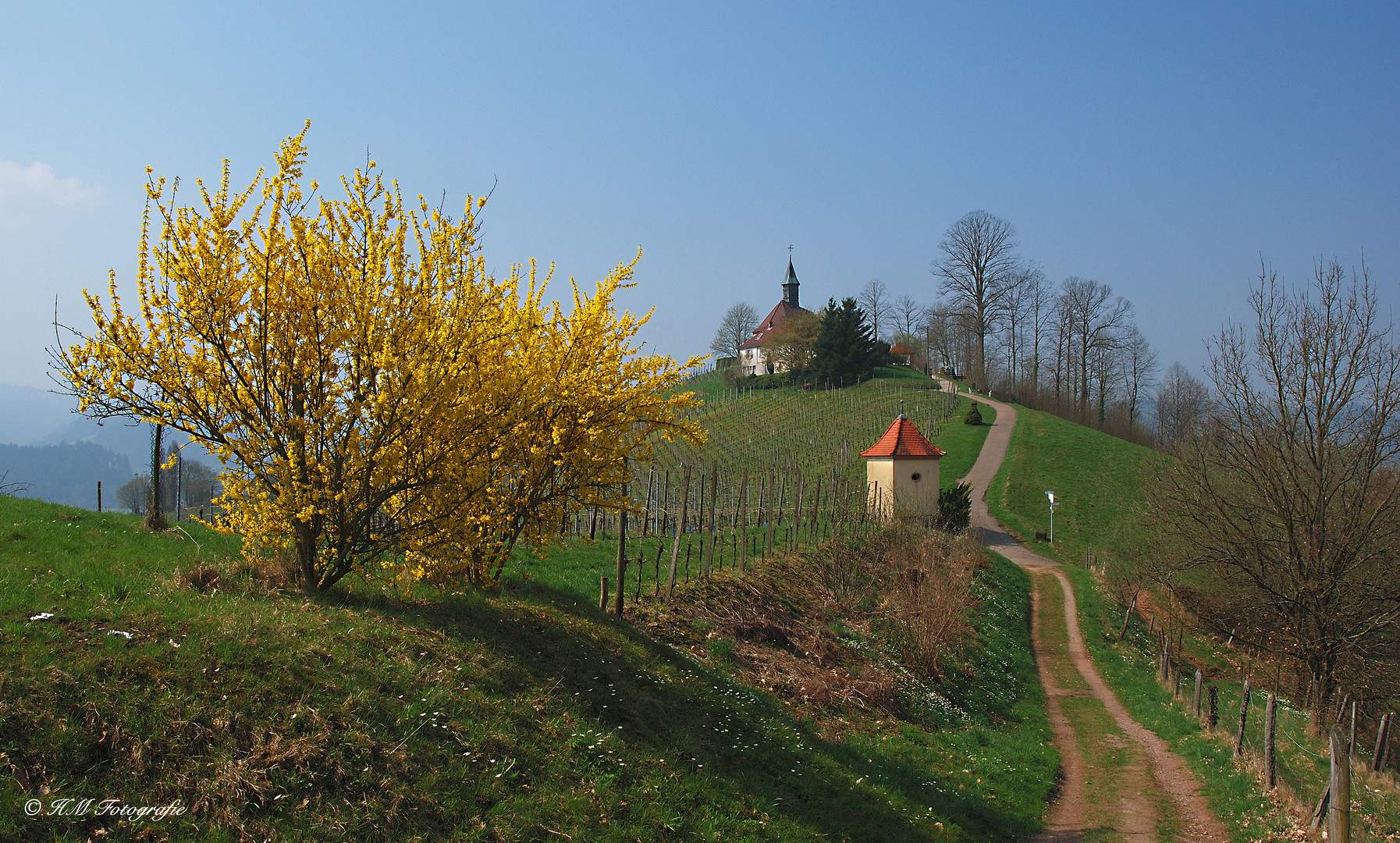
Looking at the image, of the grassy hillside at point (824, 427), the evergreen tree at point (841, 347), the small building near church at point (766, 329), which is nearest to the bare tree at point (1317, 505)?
the grassy hillside at point (824, 427)

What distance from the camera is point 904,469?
33.8 metres

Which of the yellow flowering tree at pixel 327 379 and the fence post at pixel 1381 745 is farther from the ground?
the yellow flowering tree at pixel 327 379

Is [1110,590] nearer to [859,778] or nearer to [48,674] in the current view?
[859,778]

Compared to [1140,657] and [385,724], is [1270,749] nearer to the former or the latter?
[385,724]

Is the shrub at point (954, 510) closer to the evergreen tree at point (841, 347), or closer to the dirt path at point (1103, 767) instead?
the dirt path at point (1103, 767)

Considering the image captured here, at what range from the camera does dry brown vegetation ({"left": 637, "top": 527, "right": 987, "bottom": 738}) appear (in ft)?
41.1

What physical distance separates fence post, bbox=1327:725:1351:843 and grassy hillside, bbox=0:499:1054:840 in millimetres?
3140

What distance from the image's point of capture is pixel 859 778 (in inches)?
356

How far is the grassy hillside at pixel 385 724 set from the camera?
4.92 metres

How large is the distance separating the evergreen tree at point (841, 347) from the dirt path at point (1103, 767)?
1867 inches

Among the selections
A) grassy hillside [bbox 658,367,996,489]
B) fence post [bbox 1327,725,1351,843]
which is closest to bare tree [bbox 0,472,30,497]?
fence post [bbox 1327,725,1351,843]

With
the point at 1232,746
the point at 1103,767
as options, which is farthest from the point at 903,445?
the point at 1103,767

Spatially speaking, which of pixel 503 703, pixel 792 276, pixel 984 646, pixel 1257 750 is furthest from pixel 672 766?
pixel 792 276

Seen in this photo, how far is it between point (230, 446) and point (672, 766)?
4.88m
